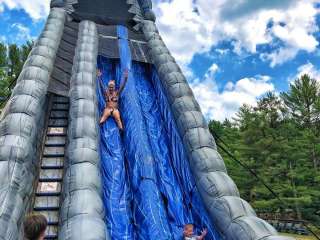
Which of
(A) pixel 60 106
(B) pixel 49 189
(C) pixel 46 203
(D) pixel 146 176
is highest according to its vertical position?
(A) pixel 60 106

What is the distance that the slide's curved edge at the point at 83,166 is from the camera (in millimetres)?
3748

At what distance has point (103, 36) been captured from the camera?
9.99 m

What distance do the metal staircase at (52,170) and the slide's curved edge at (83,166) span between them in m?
0.30

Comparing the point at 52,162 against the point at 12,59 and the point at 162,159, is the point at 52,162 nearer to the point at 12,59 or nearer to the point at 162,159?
the point at 162,159

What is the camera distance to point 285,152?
63.1 feet

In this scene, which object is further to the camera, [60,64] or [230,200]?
[60,64]

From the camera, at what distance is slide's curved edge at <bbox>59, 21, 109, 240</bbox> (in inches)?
148

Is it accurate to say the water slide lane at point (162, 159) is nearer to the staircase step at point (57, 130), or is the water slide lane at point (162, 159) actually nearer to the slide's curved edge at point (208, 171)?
the slide's curved edge at point (208, 171)

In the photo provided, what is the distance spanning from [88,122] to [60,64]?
2.69 m

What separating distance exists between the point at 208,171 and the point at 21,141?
103 inches

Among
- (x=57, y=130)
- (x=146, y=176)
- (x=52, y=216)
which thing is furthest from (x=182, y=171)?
(x=57, y=130)

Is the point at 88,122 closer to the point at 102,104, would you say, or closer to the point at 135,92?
the point at 102,104

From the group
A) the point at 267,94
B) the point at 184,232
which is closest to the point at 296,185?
the point at 267,94

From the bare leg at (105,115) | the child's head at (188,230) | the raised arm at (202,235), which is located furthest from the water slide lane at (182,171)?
the bare leg at (105,115)
